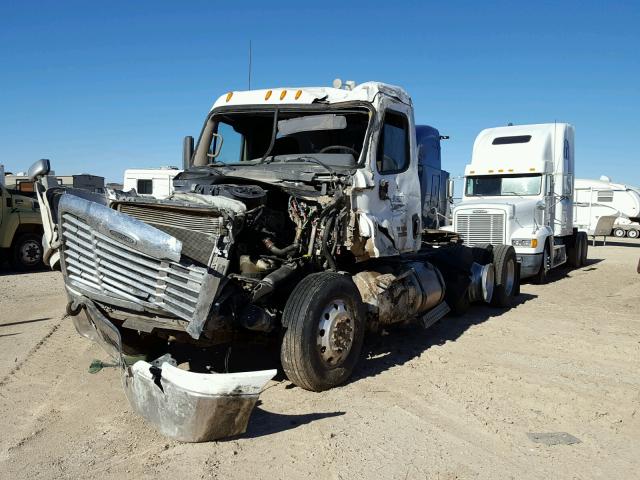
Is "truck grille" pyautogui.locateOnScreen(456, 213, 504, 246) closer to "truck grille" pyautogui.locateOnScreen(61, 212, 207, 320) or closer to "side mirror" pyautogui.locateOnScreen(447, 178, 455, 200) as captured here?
"side mirror" pyautogui.locateOnScreen(447, 178, 455, 200)

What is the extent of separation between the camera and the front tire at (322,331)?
4.62m

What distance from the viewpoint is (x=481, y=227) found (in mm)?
12758

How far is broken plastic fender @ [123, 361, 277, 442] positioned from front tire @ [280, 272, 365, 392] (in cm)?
82

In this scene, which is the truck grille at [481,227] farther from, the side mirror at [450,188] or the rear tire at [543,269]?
the side mirror at [450,188]

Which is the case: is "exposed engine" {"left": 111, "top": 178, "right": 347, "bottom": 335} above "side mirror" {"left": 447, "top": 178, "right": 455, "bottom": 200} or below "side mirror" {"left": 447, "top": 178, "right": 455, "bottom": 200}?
below

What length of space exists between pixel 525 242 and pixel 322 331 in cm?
883

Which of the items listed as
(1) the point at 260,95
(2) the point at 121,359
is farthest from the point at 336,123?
(2) the point at 121,359

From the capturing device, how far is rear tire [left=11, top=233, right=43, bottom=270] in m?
13.6

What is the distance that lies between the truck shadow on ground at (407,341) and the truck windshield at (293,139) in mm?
2122

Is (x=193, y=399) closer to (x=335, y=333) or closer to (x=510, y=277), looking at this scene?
(x=335, y=333)

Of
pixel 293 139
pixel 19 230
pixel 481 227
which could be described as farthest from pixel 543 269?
pixel 19 230

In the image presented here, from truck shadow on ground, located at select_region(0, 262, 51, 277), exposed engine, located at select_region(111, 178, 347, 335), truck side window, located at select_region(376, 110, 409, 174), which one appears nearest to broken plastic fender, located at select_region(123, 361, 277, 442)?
exposed engine, located at select_region(111, 178, 347, 335)

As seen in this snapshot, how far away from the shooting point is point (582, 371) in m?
5.88

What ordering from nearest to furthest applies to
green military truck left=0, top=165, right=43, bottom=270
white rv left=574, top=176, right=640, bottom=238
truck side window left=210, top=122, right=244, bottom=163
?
1. truck side window left=210, top=122, right=244, bottom=163
2. green military truck left=0, top=165, right=43, bottom=270
3. white rv left=574, top=176, right=640, bottom=238
